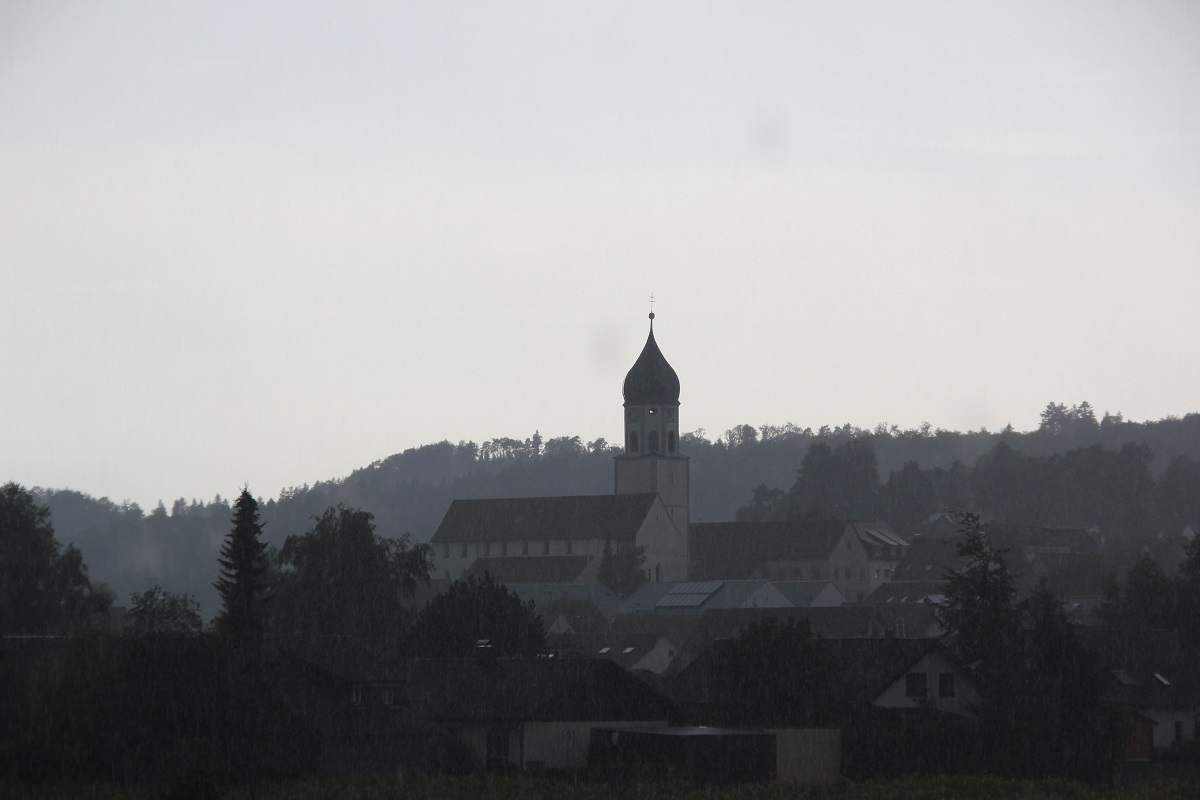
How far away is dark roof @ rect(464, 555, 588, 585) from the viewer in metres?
136

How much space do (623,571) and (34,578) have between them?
6255cm

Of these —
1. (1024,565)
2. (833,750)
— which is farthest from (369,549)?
(1024,565)

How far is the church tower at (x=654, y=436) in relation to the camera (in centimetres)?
13912

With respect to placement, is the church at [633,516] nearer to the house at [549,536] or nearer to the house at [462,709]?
the house at [549,536]

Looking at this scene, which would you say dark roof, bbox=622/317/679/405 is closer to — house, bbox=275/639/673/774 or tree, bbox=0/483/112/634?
tree, bbox=0/483/112/634

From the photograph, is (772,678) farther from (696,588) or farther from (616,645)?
(696,588)

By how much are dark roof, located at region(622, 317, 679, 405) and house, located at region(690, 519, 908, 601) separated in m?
14.9

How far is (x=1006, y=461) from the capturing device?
183500mm

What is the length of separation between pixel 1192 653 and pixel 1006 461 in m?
121

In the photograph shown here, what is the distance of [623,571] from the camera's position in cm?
13188

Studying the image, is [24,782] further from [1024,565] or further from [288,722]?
[1024,565]

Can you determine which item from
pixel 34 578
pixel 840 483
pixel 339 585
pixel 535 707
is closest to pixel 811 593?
pixel 339 585

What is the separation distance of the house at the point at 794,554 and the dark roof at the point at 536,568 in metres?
11.0

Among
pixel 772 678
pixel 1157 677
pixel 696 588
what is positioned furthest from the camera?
pixel 696 588
